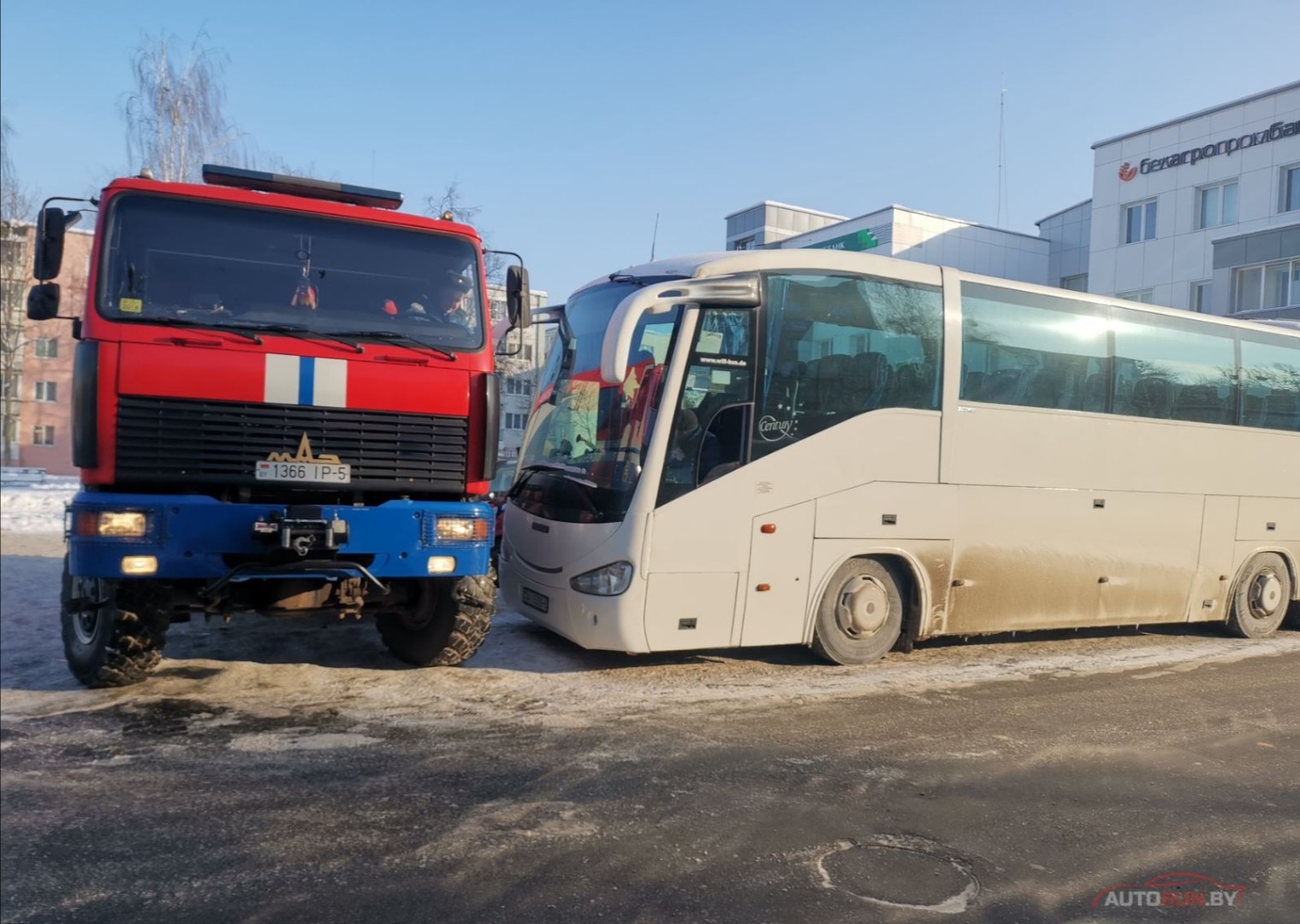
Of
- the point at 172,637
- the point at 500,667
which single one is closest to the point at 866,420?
the point at 500,667

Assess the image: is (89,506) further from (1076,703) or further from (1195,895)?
(1076,703)

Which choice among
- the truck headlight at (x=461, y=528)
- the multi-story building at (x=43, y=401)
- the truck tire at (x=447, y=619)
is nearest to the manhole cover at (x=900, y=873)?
the truck headlight at (x=461, y=528)

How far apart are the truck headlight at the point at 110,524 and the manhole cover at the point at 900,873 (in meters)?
4.22

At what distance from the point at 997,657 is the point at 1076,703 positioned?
67.2 inches

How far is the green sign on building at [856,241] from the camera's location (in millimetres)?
37688

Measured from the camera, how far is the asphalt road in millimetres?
3844

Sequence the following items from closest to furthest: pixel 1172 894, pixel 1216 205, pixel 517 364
A: pixel 1172 894 → pixel 517 364 → pixel 1216 205

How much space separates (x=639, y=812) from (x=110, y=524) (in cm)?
349

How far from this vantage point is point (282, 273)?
639 cm

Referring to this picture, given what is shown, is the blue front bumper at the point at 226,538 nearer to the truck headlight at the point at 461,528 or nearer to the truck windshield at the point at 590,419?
the truck headlight at the point at 461,528

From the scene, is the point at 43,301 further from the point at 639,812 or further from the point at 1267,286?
the point at 1267,286

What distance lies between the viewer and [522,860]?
4.13m

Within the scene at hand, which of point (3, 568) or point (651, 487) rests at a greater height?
point (651, 487)

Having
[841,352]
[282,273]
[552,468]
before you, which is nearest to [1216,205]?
[841,352]
